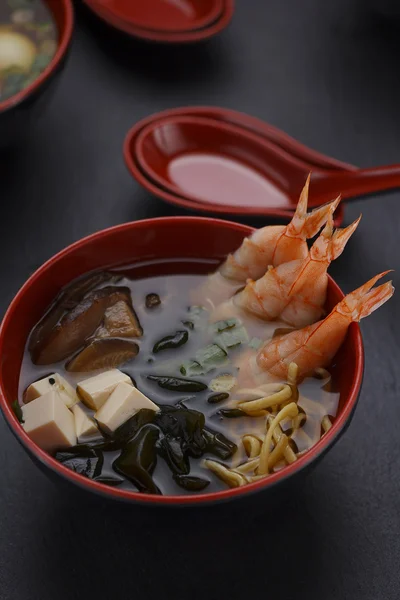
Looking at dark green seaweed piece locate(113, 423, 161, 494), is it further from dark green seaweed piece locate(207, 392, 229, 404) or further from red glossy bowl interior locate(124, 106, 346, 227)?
red glossy bowl interior locate(124, 106, 346, 227)

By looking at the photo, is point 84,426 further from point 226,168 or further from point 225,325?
point 226,168

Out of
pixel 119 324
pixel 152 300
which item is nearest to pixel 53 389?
pixel 119 324

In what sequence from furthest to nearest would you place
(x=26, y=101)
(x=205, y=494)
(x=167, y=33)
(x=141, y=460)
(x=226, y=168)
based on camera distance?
(x=167, y=33) < (x=226, y=168) < (x=26, y=101) < (x=141, y=460) < (x=205, y=494)

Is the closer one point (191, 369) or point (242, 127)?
point (191, 369)

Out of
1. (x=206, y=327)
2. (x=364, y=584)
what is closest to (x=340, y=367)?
(x=206, y=327)

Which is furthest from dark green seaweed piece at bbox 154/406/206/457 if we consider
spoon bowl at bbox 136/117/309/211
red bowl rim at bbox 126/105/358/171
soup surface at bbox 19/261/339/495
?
red bowl rim at bbox 126/105/358/171

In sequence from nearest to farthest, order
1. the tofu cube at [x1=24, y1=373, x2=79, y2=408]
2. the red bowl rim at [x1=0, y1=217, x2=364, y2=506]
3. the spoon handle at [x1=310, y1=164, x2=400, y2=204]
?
the red bowl rim at [x1=0, y1=217, x2=364, y2=506], the tofu cube at [x1=24, y1=373, x2=79, y2=408], the spoon handle at [x1=310, y1=164, x2=400, y2=204]
